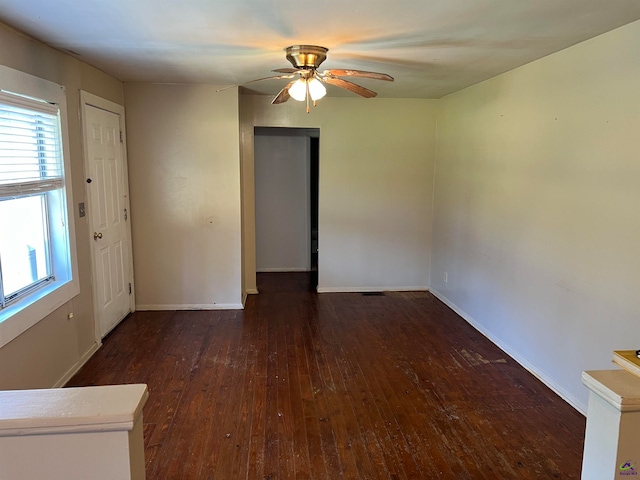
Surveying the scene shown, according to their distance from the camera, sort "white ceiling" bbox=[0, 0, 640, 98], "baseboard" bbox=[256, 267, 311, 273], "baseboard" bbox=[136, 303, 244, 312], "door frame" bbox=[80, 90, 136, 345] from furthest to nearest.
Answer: "baseboard" bbox=[256, 267, 311, 273] → "baseboard" bbox=[136, 303, 244, 312] → "door frame" bbox=[80, 90, 136, 345] → "white ceiling" bbox=[0, 0, 640, 98]

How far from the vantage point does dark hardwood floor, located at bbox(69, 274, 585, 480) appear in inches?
89.4

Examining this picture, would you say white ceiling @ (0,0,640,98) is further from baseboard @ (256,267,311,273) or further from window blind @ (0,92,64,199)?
baseboard @ (256,267,311,273)

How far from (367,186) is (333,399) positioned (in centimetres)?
293

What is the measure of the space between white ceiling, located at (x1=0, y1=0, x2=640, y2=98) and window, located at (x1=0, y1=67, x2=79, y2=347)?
41 centimetres

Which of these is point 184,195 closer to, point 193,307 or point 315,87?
point 193,307

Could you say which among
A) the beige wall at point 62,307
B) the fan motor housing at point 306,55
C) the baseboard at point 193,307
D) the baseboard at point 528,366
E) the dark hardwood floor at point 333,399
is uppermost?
the fan motor housing at point 306,55

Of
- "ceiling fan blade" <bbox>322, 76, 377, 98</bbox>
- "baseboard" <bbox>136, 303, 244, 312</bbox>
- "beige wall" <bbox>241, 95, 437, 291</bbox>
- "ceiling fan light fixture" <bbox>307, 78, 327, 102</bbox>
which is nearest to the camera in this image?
"ceiling fan light fixture" <bbox>307, 78, 327, 102</bbox>

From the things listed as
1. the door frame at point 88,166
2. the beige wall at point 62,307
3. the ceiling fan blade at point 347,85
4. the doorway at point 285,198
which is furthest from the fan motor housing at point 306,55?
the doorway at point 285,198

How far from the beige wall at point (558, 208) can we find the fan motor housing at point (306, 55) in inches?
63.7

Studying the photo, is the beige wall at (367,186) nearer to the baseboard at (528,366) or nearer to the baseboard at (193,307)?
the baseboard at (193,307)

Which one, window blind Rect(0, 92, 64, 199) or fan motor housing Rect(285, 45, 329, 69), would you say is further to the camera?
fan motor housing Rect(285, 45, 329, 69)

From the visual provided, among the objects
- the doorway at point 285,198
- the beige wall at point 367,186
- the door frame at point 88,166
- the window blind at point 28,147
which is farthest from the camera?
the doorway at point 285,198

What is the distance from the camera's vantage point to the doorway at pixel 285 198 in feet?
20.4

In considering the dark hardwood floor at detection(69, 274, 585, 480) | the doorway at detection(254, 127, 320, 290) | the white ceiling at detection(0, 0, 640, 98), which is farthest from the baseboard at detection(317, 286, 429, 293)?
the white ceiling at detection(0, 0, 640, 98)
